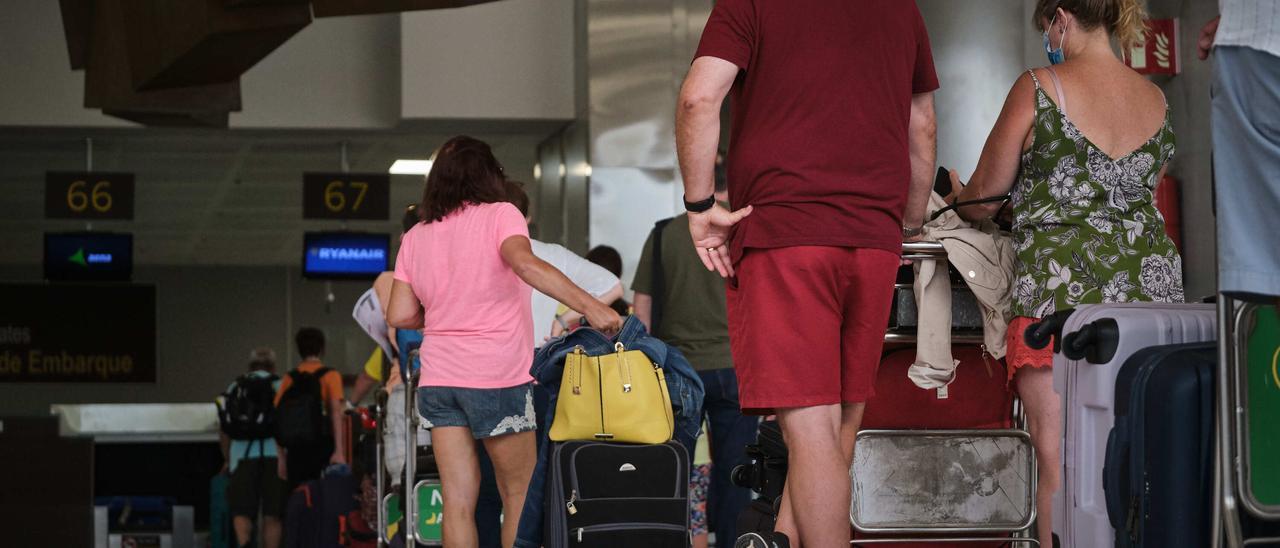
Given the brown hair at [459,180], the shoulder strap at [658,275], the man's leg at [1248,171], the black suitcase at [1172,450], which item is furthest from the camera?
the shoulder strap at [658,275]

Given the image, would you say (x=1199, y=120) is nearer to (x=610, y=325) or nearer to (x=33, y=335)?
(x=610, y=325)

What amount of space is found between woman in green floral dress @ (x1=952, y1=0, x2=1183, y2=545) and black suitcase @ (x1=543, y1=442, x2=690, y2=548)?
1446 millimetres

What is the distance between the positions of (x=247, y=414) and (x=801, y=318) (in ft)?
28.1

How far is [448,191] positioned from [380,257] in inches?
416

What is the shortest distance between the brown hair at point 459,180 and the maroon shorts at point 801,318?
2.09m

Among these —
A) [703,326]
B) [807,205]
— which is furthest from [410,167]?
[807,205]

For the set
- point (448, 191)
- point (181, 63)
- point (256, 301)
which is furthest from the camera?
point (256, 301)

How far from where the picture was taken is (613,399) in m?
4.83

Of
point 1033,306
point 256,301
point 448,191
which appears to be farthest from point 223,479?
point 256,301

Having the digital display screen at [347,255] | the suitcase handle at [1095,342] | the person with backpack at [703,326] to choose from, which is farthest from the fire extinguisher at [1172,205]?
the digital display screen at [347,255]

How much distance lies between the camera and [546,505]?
4.95 metres

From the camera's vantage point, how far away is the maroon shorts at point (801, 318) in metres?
3.10

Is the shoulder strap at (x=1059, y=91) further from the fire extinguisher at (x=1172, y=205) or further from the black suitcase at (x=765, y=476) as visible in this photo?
the fire extinguisher at (x=1172, y=205)

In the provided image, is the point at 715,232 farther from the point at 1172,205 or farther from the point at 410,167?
the point at 410,167
